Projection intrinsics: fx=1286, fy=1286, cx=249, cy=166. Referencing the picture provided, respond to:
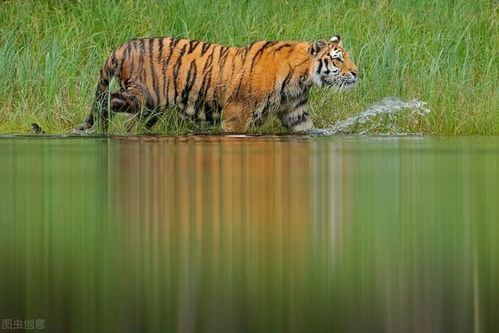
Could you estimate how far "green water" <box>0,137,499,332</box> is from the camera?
3.89 m

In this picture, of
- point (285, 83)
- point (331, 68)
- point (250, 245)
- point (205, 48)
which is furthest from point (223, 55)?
point (250, 245)

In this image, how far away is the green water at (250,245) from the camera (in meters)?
3.89

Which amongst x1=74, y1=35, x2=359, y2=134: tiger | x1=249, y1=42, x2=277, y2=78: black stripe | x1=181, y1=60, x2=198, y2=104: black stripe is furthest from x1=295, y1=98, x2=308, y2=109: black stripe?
x1=181, y1=60, x2=198, y2=104: black stripe

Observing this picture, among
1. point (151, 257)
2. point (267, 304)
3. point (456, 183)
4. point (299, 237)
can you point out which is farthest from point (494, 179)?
point (267, 304)

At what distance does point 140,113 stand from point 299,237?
7310mm

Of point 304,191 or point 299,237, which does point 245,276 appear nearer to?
point 299,237

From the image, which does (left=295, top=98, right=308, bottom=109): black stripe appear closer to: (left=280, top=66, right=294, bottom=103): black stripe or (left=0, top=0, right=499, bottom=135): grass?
(left=280, top=66, right=294, bottom=103): black stripe

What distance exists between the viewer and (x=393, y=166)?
8852 millimetres

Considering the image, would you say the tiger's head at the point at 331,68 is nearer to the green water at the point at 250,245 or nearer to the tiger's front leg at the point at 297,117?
the tiger's front leg at the point at 297,117

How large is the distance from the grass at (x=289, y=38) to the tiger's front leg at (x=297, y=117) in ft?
0.80

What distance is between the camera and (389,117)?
1273 cm

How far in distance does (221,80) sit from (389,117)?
1705 millimetres

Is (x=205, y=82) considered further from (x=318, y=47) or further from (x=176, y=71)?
(x=318, y=47)

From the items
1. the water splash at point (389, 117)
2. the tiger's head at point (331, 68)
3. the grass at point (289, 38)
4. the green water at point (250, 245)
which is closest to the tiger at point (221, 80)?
the tiger's head at point (331, 68)
